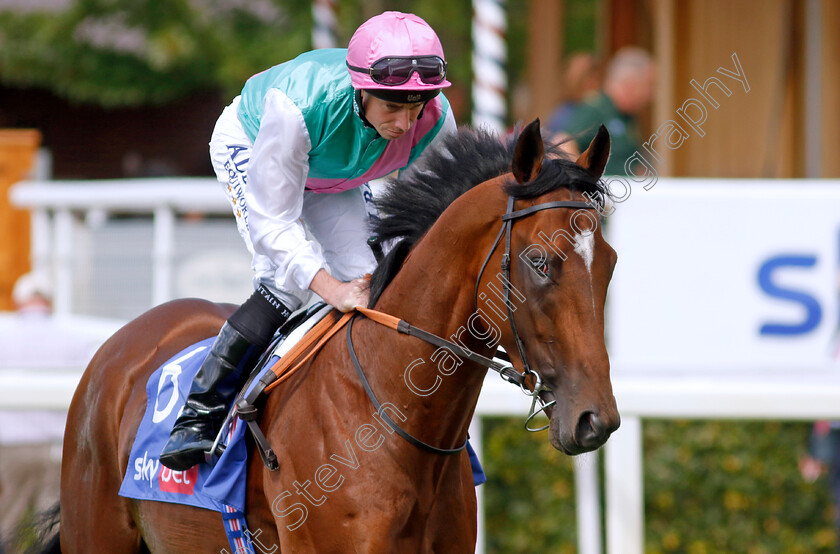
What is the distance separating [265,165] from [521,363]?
37.7 inches

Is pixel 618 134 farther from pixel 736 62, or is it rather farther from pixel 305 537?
pixel 305 537

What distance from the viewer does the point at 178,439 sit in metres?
3.19

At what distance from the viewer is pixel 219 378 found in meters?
3.17

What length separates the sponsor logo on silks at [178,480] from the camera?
3275mm

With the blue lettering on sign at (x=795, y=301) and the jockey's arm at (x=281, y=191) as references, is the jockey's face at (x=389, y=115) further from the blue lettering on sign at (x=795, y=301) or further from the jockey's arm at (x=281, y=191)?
the blue lettering on sign at (x=795, y=301)

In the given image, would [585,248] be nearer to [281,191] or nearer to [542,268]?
[542,268]

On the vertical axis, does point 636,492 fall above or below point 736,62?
below

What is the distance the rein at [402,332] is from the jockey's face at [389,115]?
0.50 metres

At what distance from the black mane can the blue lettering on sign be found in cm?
240

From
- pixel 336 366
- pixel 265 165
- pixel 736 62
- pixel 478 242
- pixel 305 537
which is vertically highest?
pixel 736 62

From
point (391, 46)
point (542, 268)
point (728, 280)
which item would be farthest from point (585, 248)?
point (728, 280)

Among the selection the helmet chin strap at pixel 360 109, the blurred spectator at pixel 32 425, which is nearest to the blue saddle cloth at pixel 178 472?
the helmet chin strap at pixel 360 109

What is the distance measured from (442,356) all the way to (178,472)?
107 centimetres

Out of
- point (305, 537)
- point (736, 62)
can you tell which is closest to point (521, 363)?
point (305, 537)
